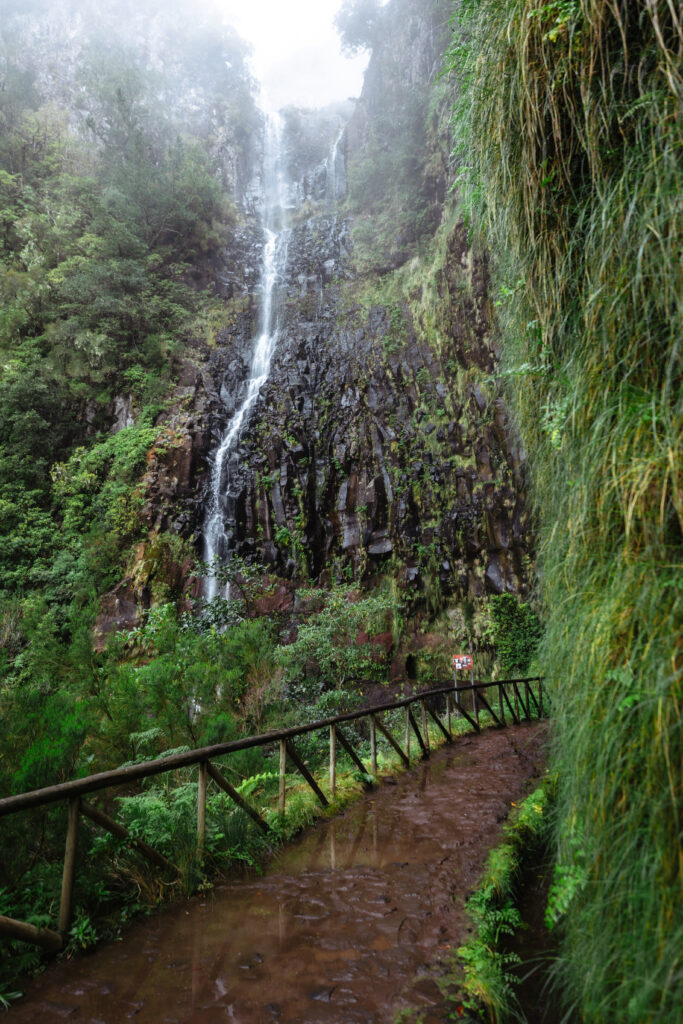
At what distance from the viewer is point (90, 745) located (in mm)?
4910

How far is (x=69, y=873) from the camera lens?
2.51 metres

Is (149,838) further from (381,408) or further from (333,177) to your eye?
(333,177)

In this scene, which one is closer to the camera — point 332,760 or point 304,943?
point 304,943

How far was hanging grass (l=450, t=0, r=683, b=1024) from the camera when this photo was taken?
1.30m

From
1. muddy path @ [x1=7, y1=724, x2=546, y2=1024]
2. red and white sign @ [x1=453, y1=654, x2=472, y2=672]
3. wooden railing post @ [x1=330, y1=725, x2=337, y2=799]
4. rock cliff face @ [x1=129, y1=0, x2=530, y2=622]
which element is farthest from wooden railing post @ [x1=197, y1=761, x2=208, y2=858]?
rock cliff face @ [x1=129, y1=0, x2=530, y2=622]

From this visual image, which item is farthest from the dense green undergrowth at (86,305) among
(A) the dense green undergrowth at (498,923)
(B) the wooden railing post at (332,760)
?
(A) the dense green undergrowth at (498,923)

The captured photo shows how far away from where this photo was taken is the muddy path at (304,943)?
2020 mm

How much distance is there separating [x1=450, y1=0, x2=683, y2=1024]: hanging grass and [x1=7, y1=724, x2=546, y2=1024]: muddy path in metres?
0.99

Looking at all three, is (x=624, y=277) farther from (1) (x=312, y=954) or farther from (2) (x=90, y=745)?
(2) (x=90, y=745)

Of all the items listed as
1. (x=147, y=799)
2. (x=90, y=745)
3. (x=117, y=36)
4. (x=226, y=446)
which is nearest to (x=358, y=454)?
(x=226, y=446)

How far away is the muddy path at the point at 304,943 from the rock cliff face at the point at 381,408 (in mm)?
10288

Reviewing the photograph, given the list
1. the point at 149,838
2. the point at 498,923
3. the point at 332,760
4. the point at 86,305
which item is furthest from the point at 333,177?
the point at 498,923

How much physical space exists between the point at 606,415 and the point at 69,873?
10.5 ft

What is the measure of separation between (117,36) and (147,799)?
150 feet
